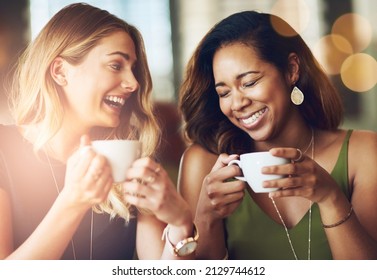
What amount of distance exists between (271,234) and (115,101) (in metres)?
0.48

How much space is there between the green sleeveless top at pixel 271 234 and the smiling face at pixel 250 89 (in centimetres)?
17

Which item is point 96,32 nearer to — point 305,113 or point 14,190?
point 14,190

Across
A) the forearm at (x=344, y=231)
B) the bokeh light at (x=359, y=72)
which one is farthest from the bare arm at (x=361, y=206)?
the bokeh light at (x=359, y=72)

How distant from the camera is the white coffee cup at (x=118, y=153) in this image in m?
1.04

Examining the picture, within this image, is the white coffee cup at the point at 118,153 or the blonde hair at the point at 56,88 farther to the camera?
the blonde hair at the point at 56,88

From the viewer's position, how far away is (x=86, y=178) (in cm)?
110

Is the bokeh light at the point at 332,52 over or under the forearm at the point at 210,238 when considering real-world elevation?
over

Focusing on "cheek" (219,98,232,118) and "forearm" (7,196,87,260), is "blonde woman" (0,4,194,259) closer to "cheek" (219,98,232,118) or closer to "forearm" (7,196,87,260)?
"forearm" (7,196,87,260)

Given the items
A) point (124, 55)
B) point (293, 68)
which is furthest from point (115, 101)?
point (293, 68)

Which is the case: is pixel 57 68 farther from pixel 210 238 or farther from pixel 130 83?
pixel 210 238

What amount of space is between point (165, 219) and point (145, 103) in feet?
0.96

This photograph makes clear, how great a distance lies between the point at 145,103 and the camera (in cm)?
127

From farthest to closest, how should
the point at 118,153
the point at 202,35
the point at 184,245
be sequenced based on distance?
the point at 202,35
the point at 184,245
the point at 118,153

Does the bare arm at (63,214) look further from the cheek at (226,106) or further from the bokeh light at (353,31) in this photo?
the bokeh light at (353,31)
